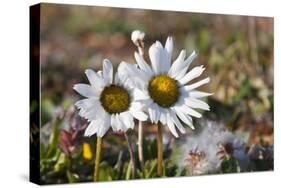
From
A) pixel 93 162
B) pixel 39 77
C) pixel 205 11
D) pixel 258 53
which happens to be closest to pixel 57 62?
pixel 39 77

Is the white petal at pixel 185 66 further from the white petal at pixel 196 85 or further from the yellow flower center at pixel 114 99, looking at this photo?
the yellow flower center at pixel 114 99

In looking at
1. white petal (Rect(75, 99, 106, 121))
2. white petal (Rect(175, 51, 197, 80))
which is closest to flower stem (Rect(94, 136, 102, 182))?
white petal (Rect(75, 99, 106, 121))

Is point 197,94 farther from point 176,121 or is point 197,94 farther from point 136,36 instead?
point 136,36

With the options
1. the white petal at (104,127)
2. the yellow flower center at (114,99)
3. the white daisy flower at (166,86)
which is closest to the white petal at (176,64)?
the white daisy flower at (166,86)

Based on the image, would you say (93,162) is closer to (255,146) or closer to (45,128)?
(45,128)

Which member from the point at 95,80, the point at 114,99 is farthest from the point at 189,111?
the point at 95,80

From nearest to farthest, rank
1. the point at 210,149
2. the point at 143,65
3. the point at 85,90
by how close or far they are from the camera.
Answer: the point at 85,90
the point at 143,65
the point at 210,149
